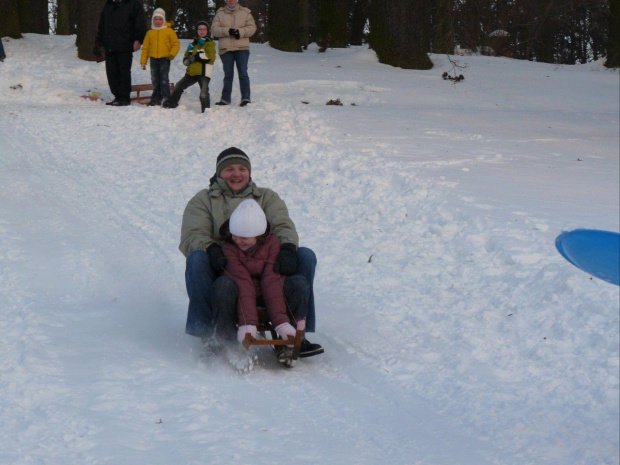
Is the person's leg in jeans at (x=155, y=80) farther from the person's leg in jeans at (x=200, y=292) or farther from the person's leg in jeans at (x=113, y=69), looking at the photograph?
the person's leg in jeans at (x=200, y=292)

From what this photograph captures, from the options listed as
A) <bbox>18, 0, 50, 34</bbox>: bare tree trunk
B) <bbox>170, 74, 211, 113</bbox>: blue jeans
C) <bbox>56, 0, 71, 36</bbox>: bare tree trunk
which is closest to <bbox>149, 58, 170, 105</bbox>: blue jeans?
<bbox>170, 74, 211, 113</bbox>: blue jeans

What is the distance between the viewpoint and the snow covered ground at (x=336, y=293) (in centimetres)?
407

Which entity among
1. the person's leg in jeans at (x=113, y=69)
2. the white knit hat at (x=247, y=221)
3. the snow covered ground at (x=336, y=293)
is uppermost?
the person's leg in jeans at (x=113, y=69)

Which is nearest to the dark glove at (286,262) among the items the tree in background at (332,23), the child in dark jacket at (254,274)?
the child in dark jacket at (254,274)

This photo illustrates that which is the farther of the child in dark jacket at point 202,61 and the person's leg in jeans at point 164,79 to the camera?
the person's leg in jeans at point 164,79

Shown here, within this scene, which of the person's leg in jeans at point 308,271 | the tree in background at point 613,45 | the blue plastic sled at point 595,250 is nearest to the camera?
the blue plastic sled at point 595,250

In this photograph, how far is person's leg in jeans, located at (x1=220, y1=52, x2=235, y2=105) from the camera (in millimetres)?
13508

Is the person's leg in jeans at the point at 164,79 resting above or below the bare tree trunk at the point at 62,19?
below

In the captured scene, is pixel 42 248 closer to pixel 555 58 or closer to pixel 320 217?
pixel 320 217

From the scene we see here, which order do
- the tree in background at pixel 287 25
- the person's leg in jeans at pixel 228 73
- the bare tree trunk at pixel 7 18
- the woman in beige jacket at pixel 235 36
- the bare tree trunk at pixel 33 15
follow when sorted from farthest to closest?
the bare tree trunk at pixel 33 15 < the bare tree trunk at pixel 7 18 < the tree in background at pixel 287 25 < the person's leg in jeans at pixel 228 73 < the woman in beige jacket at pixel 235 36

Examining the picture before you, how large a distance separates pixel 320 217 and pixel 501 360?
3.52 metres

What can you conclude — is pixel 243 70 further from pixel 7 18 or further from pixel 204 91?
pixel 7 18

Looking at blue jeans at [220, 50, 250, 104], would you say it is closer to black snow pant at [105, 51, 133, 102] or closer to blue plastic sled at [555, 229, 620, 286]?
black snow pant at [105, 51, 133, 102]

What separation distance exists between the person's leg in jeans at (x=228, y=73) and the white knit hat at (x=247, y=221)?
8720 mm
